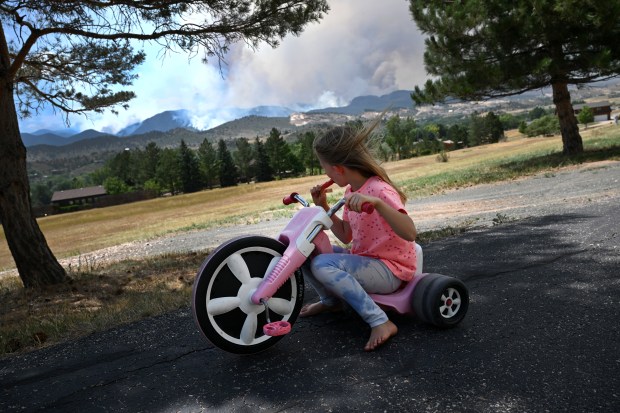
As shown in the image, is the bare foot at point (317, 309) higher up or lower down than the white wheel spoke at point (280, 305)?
lower down

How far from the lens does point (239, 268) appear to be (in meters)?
3.02

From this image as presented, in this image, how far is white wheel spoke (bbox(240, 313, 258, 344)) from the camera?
119 inches

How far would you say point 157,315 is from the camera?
4.30 meters

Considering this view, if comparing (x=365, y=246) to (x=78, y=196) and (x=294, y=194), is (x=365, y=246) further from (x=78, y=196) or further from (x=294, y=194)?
(x=78, y=196)

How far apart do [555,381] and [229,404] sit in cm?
155

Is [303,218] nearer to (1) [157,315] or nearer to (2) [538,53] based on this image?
(1) [157,315]

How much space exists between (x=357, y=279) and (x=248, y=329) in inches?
28.3

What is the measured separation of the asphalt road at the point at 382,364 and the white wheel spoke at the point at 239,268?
0.49m

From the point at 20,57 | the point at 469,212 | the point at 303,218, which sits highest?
the point at 20,57

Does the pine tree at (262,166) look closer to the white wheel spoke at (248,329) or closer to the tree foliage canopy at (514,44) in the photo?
the tree foliage canopy at (514,44)

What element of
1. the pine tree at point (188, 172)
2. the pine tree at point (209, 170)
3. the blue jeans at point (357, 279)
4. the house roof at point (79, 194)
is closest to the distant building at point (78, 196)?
the house roof at point (79, 194)

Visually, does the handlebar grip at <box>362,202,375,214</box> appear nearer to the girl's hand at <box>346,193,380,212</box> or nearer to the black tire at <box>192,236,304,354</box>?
the girl's hand at <box>346,193,380,212</box>

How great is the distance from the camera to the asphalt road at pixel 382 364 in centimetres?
239

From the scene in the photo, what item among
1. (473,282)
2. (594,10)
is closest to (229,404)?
(473,282)
